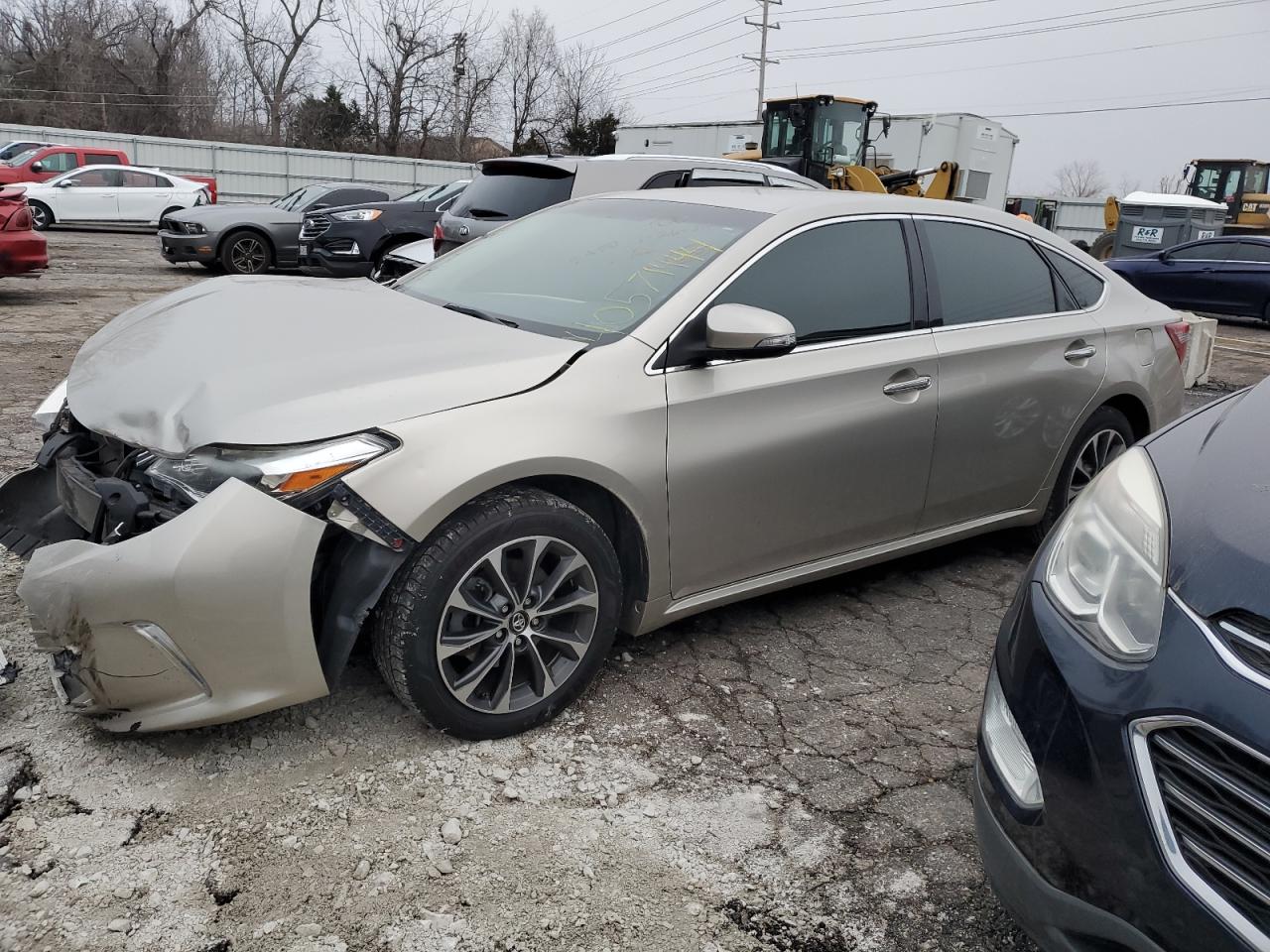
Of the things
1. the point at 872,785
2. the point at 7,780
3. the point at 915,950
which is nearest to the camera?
the point at 915,950

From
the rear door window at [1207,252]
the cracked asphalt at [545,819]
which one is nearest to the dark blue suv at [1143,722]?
the cracked asphalt at [545,819]

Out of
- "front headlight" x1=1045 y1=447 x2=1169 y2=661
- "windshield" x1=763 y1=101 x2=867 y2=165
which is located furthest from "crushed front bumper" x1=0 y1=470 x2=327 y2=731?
"windshield" x1=763 y1=101 x2=867 y2=165

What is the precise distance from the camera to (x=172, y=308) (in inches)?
131

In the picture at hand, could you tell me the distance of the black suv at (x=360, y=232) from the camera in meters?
12.1

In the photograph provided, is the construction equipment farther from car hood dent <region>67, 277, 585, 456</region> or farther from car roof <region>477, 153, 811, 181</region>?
car hood dent <region>67, 277, 585, 456</region>

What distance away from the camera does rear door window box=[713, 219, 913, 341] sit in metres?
3.22

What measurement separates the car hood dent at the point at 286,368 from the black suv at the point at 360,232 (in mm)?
9193

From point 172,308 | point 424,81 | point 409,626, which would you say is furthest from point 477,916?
point 424,81

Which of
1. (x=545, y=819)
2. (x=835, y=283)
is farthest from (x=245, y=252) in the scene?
(x=545, y=819)

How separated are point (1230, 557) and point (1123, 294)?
309cm

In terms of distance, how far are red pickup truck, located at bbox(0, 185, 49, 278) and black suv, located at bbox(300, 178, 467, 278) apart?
319cm

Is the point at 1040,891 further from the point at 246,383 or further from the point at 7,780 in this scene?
the point at 7,780

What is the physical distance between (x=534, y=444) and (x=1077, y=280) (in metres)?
2.73

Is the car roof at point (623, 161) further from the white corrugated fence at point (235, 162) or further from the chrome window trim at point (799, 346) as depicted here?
the white corrugated fence at point (235, 162)
